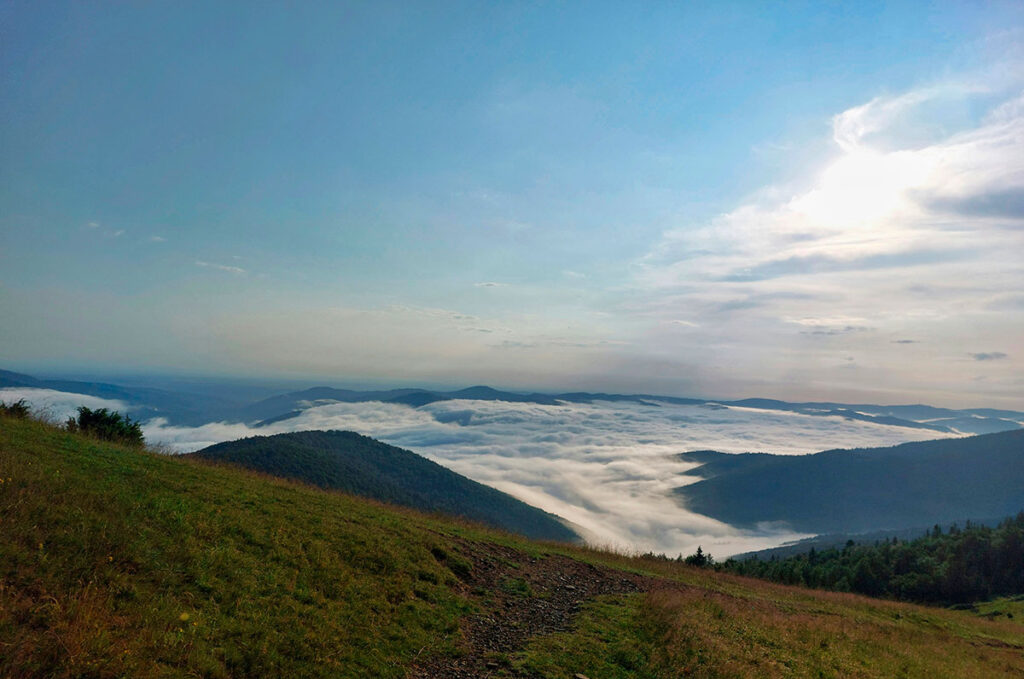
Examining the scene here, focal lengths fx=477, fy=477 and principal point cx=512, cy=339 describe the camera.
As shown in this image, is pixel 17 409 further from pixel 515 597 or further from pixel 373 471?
pixel 373 471

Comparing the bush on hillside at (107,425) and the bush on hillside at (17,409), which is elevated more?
the bush on hillside at (17,409)

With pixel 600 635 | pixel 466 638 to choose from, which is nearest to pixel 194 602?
pixel 466 638

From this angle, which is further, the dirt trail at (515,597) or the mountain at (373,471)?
the mountain at (373,471)

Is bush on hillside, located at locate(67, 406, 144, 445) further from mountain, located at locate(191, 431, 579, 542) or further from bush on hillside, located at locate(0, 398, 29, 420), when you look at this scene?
mountain, located at locate(191, 431, 579, 542)

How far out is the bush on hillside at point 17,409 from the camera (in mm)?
19031

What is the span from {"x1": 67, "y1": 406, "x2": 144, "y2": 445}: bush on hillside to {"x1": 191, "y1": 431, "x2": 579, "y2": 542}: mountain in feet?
243

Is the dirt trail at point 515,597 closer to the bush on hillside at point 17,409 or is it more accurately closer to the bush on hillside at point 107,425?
the bush on hillside at point 107,425

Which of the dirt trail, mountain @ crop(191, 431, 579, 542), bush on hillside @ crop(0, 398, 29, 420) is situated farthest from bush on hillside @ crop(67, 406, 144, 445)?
mountain @ crop(191, 431, 579, 542)

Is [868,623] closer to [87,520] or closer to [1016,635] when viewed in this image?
[1016,635]

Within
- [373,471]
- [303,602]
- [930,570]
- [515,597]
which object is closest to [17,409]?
[303,602]

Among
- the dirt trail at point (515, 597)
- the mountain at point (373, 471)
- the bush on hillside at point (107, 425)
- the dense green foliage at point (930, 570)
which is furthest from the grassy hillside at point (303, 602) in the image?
the mountain at point (373, 471)

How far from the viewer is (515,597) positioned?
16.7 meters

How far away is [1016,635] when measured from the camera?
31.6m

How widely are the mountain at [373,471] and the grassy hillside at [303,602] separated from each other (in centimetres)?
8256
